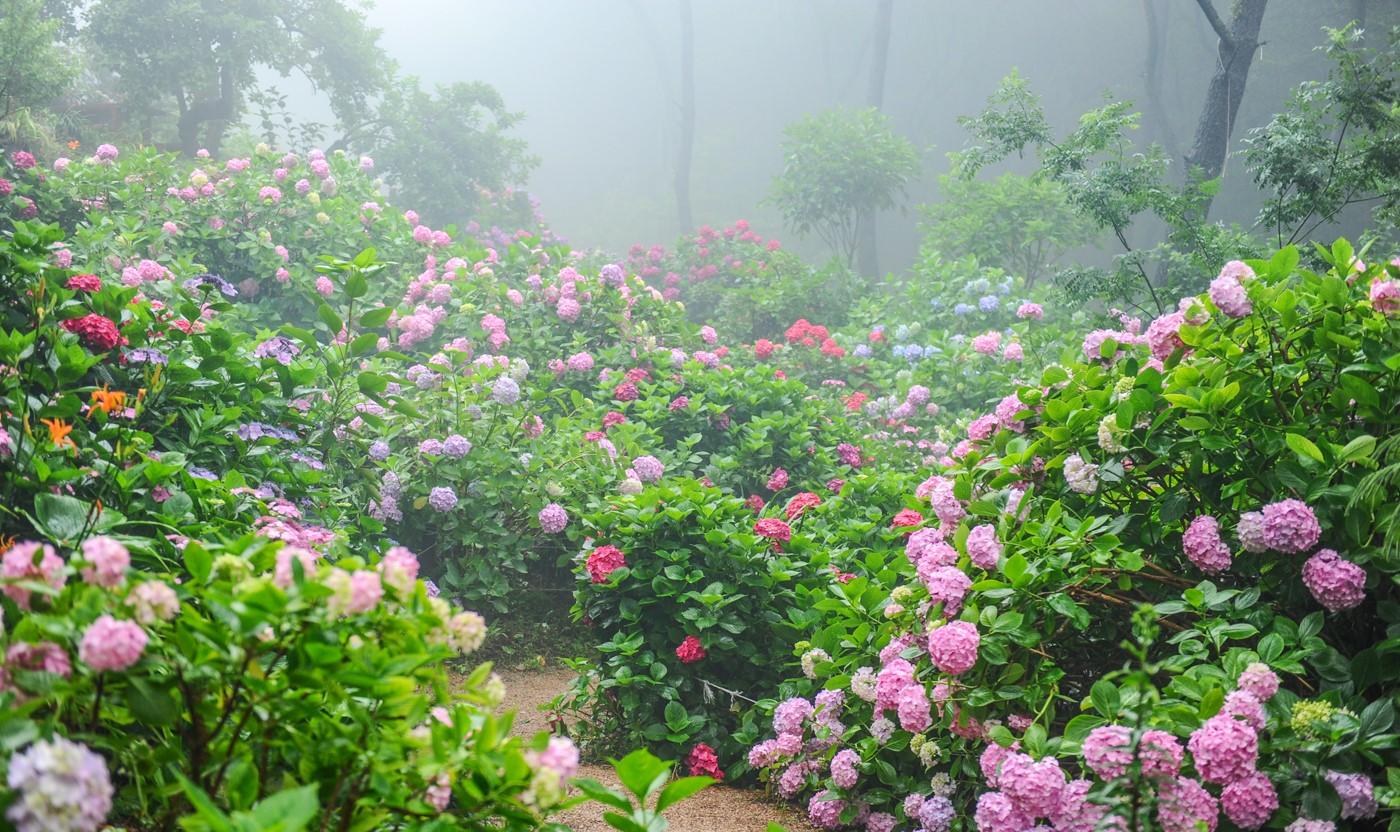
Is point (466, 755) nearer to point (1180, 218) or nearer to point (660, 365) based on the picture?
point (660, 365)

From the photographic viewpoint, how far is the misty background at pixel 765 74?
21047 millimetres

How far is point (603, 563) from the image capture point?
2826 millimetres

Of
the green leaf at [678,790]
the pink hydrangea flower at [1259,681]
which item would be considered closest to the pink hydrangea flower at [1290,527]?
the pink hydrangea flower at [1259,681]

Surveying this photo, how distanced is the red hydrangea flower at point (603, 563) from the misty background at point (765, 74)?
17229 millimetres

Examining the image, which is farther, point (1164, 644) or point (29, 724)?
point (1164, 644)

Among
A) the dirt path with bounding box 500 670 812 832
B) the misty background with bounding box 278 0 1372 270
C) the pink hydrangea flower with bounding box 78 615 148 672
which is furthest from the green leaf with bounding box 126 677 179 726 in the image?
the misty background with bounding box 278 0 1372 270

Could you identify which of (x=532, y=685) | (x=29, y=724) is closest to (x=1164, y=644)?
(x=29, y=724)

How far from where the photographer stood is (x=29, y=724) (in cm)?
81

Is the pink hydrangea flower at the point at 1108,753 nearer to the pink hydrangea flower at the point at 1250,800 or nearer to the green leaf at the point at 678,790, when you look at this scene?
the pink hydrangea flower at the point at 1250,800

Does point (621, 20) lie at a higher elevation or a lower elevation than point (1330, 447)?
higher

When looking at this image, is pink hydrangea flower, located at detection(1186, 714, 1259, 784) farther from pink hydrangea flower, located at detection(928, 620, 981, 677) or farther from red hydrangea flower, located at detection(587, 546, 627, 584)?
red hydrangea flower, located at detection(587, 546, 627, 584)

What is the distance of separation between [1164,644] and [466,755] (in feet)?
4.97

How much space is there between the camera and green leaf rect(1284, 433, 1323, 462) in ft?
5.54

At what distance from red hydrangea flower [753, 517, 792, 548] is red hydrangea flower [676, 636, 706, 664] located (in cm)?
38
